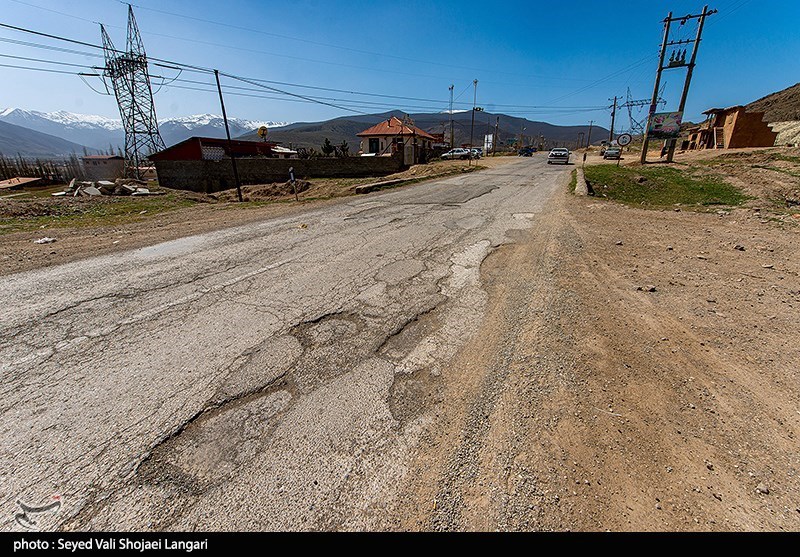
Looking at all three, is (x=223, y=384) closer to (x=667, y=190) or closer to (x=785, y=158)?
(x=667, y=190)

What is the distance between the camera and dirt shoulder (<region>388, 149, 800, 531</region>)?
1793mm

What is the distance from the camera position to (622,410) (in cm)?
244

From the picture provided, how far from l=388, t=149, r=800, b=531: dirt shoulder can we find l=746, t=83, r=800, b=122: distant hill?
198ft

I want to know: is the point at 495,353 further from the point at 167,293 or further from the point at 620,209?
the point at 620,209

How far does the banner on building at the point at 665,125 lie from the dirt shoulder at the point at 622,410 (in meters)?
25.5

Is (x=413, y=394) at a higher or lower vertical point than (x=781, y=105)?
lower

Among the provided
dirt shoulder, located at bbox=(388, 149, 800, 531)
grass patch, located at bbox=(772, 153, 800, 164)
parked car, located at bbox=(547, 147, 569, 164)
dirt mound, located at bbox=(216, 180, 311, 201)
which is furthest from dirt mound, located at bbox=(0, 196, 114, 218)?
parked car, located at bbox=(547, 147, 569, 164)

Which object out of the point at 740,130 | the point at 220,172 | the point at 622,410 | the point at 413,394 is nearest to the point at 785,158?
the point at 740,130

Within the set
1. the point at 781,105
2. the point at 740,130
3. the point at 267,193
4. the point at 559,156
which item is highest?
the point at 781,105

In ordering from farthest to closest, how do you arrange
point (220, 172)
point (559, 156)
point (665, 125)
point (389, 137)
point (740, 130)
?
point (389, 137)
point (559, 156)
point (220, 172)
point (740, 130)
point (665, 125)

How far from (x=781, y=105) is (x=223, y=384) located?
78089mm

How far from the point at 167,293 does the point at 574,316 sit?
5.11 meters

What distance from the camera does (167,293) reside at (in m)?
4.26
